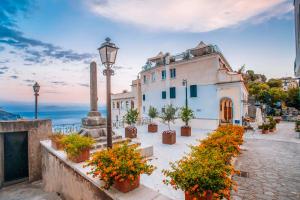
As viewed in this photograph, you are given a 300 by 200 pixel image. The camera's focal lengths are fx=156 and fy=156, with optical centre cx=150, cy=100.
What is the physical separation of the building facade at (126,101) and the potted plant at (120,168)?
66.1 feet

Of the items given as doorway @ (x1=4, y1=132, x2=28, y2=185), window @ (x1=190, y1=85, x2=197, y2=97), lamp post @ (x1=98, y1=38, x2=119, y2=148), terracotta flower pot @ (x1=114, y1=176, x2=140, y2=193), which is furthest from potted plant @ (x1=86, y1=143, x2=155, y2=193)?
window @ (x1=190, y1=85, x2=197, y2=97)

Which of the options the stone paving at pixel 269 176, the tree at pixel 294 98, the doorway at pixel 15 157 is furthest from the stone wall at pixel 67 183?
the tree at pixel 294 98

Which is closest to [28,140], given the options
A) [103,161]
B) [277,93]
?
[103,161]

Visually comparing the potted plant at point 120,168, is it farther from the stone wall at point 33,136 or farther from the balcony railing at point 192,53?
the balcony railing at point 192,53

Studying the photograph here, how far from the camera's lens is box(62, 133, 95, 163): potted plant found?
500 cm

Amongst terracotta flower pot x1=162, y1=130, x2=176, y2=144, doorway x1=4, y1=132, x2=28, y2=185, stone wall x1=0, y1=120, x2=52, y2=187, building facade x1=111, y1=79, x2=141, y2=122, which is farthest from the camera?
building facade x1=111, y1=79, x2=141, y2=122

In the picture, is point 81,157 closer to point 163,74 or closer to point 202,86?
point 202,86

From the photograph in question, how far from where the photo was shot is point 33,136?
934 centimetres

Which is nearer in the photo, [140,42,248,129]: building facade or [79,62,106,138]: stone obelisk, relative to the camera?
[79,62,106,138]: stone obelisk

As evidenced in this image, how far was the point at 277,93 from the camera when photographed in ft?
95.6

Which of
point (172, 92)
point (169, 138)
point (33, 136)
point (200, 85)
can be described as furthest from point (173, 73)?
→ point (33, 136)

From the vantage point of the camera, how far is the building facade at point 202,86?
14.9 m

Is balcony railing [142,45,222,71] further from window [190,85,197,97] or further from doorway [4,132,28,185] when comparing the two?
doorway [4,132,28,185]

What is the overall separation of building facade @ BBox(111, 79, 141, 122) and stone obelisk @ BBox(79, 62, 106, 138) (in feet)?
51.6
